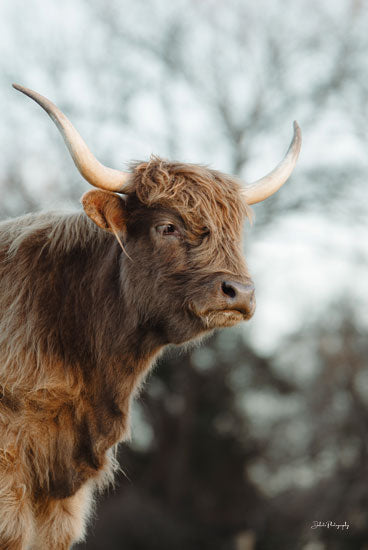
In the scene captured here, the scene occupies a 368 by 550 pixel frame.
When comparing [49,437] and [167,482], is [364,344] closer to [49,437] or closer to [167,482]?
[167,482]

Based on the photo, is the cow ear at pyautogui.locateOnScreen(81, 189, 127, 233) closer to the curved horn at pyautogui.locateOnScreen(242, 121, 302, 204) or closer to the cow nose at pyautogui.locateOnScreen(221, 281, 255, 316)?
the cow nose at pyautogui.locateOnScreen(221, 281, 255, 316)

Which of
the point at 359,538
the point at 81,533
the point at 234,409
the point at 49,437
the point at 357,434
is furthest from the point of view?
the point at 234,409

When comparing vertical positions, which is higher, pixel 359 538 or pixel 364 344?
pixel 364 344

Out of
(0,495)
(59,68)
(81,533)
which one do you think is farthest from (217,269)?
(59,68)

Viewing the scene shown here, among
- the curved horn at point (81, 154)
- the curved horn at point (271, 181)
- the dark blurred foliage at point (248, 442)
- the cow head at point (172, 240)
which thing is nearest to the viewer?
the curved horn at point (81, 154)

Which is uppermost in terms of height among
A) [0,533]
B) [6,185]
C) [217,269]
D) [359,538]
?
[6,185]

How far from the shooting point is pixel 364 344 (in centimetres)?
1767

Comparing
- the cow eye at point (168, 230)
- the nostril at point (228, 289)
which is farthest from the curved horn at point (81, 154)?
the nostril at point (228, 289)

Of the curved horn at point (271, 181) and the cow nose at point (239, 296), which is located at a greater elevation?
the curved horn at point (271, 181)

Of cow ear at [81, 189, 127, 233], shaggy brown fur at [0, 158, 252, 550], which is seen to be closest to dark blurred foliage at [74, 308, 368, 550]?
shaggy brown fur at [0, 158, 252, 550]

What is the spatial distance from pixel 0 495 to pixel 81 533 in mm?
1030

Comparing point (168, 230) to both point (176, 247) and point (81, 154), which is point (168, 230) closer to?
point (176, 247)

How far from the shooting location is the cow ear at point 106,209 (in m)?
4.12

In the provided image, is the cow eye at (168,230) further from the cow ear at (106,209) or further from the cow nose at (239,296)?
the cow nose at (239,296)
